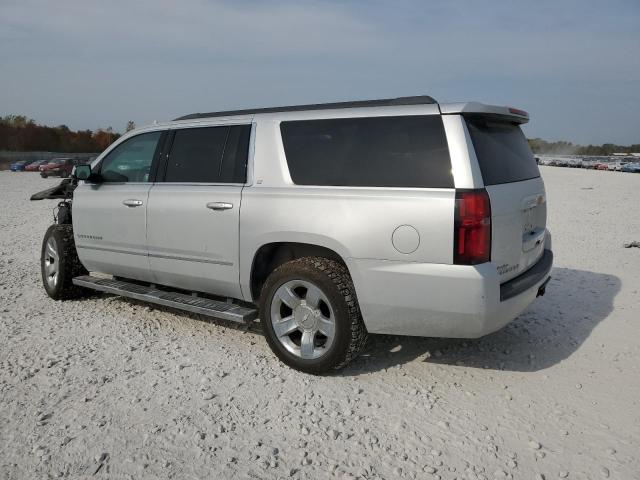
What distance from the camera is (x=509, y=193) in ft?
11.5

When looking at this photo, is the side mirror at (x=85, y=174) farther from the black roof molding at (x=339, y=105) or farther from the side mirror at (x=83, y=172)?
the black roof molding at (x=339, y=105)

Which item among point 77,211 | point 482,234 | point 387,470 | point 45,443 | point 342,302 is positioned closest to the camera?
point 387,470

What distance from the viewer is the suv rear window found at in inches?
134

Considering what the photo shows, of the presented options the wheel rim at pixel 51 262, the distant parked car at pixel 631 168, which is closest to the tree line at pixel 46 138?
the distant parked car at pixel 631 168

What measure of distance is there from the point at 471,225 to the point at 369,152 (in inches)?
35.5

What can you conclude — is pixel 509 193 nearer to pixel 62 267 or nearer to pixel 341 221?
pixel 341 221

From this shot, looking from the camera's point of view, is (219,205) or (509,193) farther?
(219,205)

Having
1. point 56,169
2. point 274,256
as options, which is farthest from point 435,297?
point 56,169

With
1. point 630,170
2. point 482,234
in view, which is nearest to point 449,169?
point 482,234

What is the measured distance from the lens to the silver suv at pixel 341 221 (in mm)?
3283

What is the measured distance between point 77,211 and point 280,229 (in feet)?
8.85

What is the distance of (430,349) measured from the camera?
438 cm

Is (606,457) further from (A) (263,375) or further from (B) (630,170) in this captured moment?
(B) (630,170)

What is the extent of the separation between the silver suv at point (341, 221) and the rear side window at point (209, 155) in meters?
0.01
